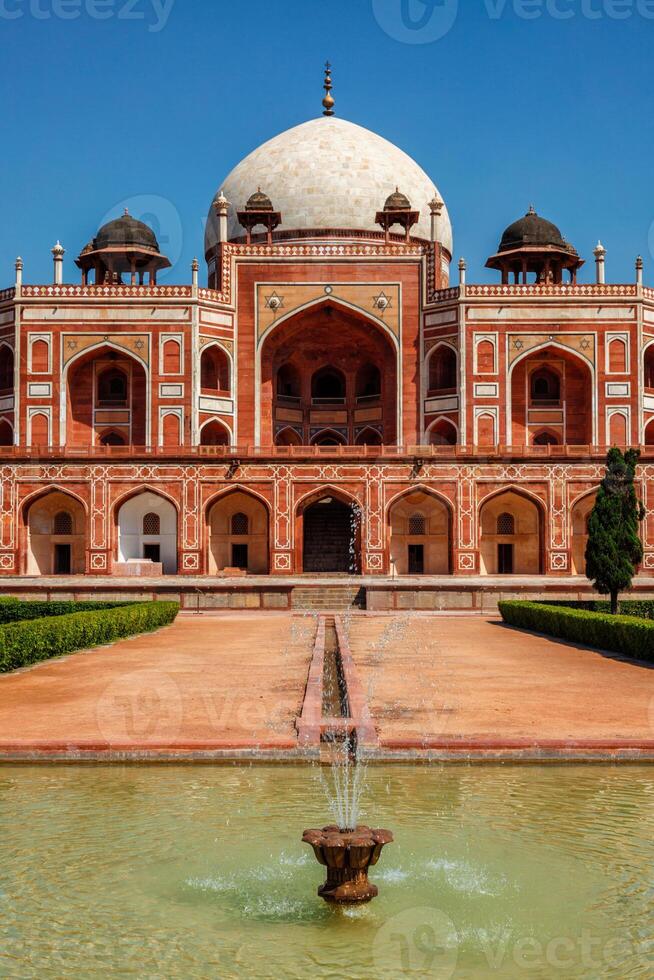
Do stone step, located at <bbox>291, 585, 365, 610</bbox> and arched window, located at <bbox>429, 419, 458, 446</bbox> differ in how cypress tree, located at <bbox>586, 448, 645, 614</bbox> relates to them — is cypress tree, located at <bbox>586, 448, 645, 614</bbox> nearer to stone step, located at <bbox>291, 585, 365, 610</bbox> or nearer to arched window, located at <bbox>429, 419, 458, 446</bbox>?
stone step, located at <bbox>291, 585, 365, 610</bbox>

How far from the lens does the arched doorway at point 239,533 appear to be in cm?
3080

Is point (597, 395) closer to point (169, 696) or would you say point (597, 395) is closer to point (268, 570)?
point (268, 570)

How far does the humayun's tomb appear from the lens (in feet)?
97.0

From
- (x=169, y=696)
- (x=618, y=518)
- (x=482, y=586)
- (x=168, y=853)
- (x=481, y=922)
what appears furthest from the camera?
(x=482, y=586)

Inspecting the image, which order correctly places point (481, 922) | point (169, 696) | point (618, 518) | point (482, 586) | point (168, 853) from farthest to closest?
point (482, 586) < point (618, 518) < point (169, 696) < point (168, 853) < point (481, 922)

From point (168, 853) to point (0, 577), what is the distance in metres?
24.5

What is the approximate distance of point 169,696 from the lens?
9750 millimetres

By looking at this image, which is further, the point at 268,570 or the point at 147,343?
the point at 147,343

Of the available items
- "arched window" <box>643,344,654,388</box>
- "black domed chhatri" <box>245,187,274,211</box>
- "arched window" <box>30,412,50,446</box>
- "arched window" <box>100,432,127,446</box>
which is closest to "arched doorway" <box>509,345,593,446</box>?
"arched window" <box>643,344,654,388</box>

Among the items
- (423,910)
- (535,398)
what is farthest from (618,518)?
(535,398)

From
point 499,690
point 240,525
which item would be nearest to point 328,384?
point 240,525

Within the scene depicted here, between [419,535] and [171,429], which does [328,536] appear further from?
[171,429]

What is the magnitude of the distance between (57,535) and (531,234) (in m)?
18.8

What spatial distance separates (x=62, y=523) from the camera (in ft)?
101
